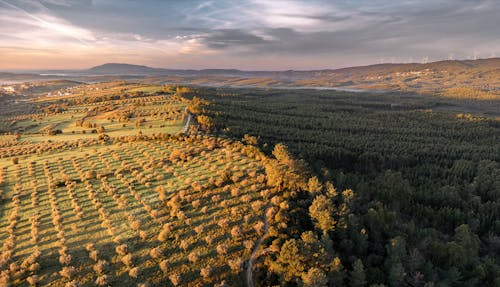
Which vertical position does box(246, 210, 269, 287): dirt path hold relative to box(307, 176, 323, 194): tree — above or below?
below

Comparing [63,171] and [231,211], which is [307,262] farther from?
[63,171]

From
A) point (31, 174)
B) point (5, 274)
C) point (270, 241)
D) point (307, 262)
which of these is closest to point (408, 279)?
point (307, 262)

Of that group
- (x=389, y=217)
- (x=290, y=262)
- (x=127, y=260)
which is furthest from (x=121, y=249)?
(x=389, y=217)

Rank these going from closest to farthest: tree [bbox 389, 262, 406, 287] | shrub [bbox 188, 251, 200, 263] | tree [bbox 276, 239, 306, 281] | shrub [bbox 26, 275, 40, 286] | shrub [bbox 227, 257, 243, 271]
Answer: shrub [bbox 26, 275, 40, 286], tree [bbox 276, 239, 306, 281], shrub [bbox 227, 257, 243, 271], shrub [bbox 188, 251, 200, 263], tree [bbox 389, 262, 406, 287]

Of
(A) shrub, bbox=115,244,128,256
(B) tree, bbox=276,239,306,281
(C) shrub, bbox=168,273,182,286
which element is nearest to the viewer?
(C) shrub, bbox=168,273,182,286

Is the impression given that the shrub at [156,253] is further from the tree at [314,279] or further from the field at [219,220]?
the tree at [314,279]

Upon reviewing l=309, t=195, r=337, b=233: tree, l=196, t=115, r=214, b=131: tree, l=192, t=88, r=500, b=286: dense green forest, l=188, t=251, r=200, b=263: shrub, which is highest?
l=196, t=115, r=214, b=131: tree

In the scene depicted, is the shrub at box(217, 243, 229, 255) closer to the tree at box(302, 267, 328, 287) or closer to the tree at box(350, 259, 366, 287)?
the tree at box(302, 267, 328, 287)

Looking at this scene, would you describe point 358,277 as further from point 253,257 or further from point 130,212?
point 130,212

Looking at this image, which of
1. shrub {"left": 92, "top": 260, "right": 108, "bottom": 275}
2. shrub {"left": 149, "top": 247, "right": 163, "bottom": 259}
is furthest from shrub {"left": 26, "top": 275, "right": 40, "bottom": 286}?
shrub {"left": 149, "top": 247, "right": 163, "bottom": 259}
